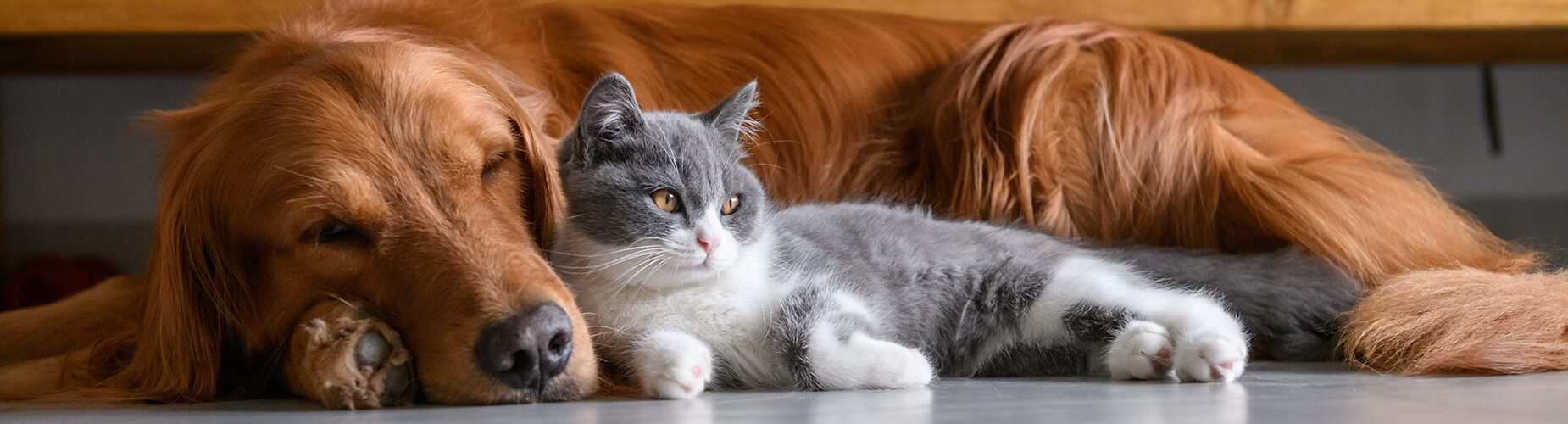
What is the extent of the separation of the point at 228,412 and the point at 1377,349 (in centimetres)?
143

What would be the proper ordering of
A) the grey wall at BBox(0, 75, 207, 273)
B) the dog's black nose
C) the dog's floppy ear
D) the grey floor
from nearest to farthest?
the grey floor < the dog's black nose < the dog's floppy ear < the grey wall at BBox(0, 75, 207, 273)

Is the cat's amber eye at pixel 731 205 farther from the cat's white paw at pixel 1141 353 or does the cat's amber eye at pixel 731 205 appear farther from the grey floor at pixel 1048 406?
the cat's white paw at pixel 1141 353

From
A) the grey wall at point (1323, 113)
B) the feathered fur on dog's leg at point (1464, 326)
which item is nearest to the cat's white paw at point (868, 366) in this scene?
the feathered fur on dog's leg at point (1464, 326)

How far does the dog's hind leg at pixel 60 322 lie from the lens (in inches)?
69.7

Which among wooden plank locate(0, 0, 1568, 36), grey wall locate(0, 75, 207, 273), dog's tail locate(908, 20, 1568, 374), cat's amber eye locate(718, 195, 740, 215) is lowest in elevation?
grey wall locate(0, 75, 207, 273)

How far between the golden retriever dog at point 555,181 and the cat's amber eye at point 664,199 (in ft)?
0.55

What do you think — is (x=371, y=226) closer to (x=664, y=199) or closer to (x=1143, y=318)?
(x=664, y=199)

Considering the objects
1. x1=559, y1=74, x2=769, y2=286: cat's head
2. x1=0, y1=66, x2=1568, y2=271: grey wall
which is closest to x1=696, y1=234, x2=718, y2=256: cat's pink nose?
x1=559, y1=74, x2=769, y2=286: cat's head

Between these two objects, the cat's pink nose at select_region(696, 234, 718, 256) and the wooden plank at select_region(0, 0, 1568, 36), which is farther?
the wooden plank at select_region(0, 0, 1568, 36)

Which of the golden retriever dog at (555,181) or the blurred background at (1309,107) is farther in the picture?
the blurred background at (1309,107)

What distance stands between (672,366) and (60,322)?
1271 mm

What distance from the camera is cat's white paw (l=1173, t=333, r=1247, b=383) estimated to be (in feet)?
4.15

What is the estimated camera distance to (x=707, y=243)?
4.43 ft

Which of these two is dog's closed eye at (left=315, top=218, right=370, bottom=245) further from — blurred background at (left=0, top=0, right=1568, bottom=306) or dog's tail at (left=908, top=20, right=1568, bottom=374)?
blurred background at (left=0, top=0, right=1568, bottom=306)
